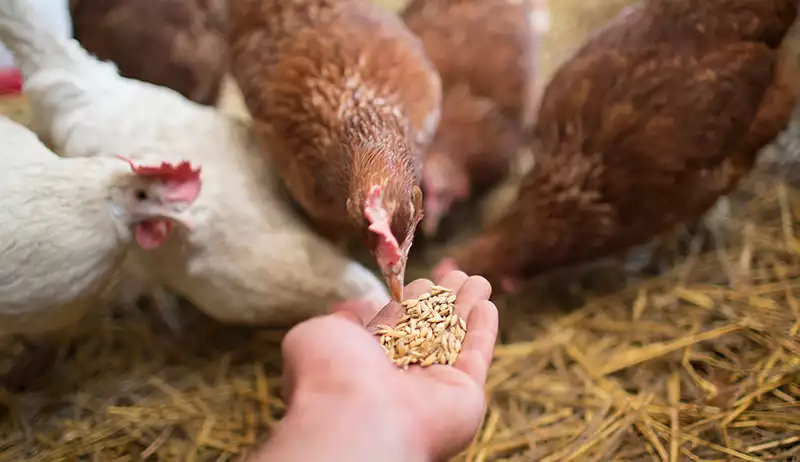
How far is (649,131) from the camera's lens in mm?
1690

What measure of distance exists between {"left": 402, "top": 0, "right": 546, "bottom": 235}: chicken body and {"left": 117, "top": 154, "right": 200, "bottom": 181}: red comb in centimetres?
86

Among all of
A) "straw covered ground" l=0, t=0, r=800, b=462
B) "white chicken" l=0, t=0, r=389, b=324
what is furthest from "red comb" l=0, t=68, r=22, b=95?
"straw covered ground" l=0, t=0, r=800, b=462

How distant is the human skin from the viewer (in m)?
0.86

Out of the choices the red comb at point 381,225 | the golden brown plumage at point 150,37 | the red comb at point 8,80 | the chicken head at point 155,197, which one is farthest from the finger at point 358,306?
the red comb at point 8,80

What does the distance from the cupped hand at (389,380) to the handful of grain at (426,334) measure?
0.02 meters

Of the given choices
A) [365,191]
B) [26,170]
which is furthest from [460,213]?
[26,170]

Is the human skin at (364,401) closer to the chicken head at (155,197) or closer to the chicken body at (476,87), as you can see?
the chicken head at (155,197)

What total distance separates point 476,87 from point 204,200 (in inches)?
40.4

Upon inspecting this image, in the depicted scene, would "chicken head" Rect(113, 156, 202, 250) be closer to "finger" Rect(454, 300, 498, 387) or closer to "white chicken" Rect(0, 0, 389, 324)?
"white chicken" Rect(0, 0, 389, 324)

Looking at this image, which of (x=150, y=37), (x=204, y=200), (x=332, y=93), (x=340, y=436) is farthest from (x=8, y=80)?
(x=340, y=436)

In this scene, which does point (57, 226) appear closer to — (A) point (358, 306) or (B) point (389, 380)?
(A) point (358, 306)

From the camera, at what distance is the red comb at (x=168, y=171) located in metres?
1.34

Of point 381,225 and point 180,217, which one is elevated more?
point 381,225

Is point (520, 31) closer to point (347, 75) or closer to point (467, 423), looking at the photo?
point (347, 75)
